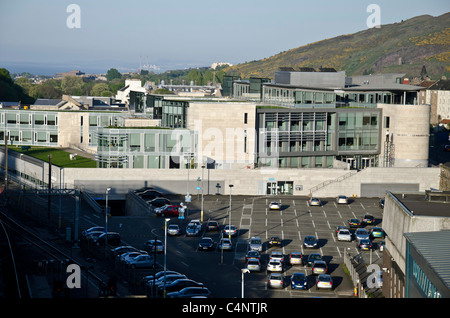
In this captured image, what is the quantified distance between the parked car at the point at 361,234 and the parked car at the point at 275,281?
43.0ft

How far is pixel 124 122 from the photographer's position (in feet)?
288

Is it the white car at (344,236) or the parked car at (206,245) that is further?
the white car at (344,236)

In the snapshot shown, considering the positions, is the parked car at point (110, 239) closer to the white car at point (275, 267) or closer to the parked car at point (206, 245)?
the parked car at point (206, 245)

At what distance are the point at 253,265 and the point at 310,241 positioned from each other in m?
8.76

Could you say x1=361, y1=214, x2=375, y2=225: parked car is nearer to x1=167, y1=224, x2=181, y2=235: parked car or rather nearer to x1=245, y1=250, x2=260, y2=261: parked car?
x1=245, y1=250, x2=260, y2=261: parked car

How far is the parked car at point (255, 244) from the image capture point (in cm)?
5547

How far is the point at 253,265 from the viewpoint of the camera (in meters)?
49.2

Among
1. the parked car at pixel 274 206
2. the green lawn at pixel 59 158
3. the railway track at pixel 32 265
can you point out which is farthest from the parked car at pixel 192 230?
the green lawn at pixel 59 158

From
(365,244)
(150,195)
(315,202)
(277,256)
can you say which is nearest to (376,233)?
(365,244)

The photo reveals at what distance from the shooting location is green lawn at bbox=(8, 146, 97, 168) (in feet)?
266

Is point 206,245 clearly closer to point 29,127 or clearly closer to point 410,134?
point 410,134

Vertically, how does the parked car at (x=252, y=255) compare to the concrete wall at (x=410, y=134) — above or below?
below
